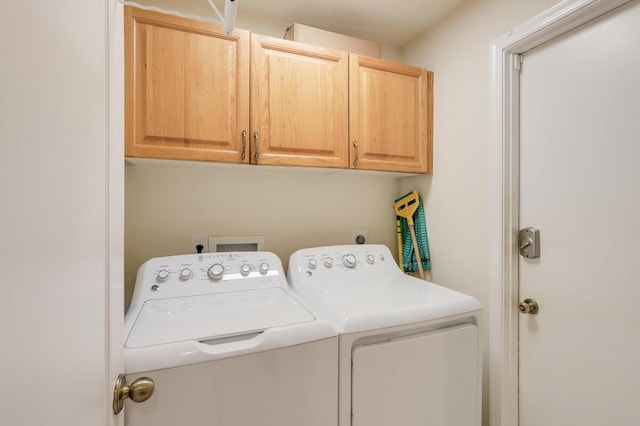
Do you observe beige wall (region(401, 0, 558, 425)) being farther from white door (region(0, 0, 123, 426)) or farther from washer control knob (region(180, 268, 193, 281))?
white door (region(0, 0, 123, 426))

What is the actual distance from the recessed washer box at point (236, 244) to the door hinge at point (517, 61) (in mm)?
1606

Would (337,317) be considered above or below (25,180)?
below

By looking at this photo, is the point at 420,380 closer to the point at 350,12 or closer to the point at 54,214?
the point at 54,214

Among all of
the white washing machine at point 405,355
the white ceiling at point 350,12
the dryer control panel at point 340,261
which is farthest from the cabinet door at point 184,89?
the white washing machine at point 405,355

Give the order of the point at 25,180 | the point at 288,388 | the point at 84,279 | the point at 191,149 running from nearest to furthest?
the point at 25,180 → the point at 84,279 → the point at 288,388 → the point at 191,149

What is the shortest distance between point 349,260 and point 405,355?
648mm

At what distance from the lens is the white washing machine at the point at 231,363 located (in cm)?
82

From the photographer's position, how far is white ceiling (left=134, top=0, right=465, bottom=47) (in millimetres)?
1658

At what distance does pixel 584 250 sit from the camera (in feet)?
3.83

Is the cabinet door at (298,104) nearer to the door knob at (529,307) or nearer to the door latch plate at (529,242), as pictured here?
the door latch plate at (529,242)

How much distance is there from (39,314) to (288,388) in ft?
2.64

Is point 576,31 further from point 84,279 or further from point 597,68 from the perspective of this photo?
point 84,279

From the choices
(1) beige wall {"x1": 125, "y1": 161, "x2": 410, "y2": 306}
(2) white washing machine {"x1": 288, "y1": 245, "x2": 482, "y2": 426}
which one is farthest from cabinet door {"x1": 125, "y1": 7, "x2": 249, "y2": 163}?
(2) white washing machine {"x1": 288, "y1": 245, "x2": 482, "y2": 426}

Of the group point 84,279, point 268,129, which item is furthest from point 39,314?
point 268,129
